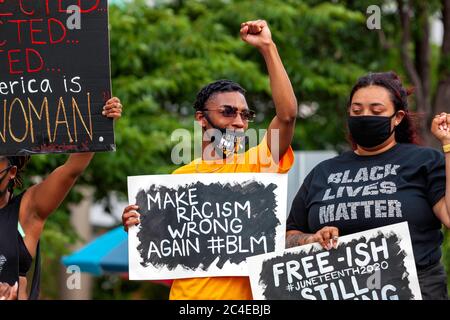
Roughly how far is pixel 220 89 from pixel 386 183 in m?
1.02

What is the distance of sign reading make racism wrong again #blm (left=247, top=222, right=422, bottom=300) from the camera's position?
17.7 feet

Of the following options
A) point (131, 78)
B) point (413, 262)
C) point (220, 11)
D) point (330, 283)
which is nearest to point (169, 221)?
point (330, 283)

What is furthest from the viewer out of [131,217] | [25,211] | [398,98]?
[131,217]

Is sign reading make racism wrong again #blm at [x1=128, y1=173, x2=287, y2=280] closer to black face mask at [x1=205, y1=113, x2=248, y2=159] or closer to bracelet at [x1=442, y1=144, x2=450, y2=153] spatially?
black face mask at [x1=205, y1=113, x2=248, y2=159]

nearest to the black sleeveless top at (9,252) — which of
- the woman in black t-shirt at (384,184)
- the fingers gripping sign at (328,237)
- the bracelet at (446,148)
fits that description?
the woman in black t-shirt at (384,184)

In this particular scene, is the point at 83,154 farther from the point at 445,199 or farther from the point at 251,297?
the point at 445,199

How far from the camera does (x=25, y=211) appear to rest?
577cm

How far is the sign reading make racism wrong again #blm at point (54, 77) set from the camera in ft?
19.4

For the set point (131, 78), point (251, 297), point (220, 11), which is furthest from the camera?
point (220, 11)

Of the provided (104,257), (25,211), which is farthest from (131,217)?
(104,257)

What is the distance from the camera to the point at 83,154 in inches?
231

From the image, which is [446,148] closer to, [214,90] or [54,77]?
[214,90]

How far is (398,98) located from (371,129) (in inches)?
9.0

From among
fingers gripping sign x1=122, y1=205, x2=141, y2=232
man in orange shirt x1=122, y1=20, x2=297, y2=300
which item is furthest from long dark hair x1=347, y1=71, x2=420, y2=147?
fingers gripping sign x1=122, y1=205, x2=141, y2=232
